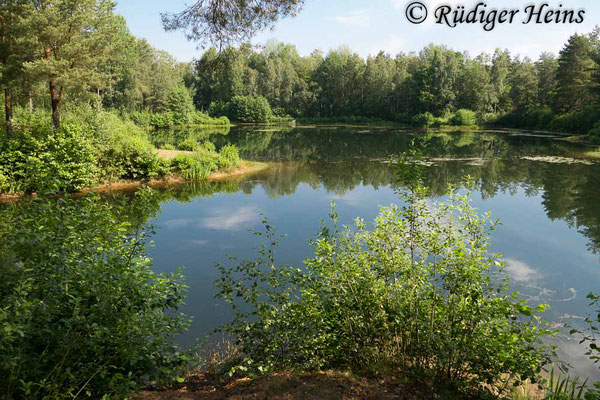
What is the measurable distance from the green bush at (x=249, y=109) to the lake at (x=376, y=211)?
4259 centimetres

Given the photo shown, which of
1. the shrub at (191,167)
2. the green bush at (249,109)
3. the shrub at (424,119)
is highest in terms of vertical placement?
the green bush at (249,109)

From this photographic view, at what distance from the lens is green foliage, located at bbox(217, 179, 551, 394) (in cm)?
434

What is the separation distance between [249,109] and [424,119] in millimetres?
31906

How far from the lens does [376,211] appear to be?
1587cm

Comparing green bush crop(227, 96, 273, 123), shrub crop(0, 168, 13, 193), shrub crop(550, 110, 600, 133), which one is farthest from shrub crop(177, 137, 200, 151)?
green bush crop(227, 96, 273, 123)

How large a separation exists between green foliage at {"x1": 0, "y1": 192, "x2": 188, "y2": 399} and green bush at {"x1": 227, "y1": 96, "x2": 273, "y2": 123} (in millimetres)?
72227

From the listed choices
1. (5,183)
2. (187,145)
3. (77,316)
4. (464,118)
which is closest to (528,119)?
(464,118)

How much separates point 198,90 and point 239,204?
72356 mm

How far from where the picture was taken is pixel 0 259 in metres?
4.63

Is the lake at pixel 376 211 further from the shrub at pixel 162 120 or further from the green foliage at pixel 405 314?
the shrub at pixel 162 120

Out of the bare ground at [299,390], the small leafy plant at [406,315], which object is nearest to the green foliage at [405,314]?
the small leafy plant at [406,315]

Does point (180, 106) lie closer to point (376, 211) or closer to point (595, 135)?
point (595, 135)

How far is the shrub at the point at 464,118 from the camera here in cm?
6347

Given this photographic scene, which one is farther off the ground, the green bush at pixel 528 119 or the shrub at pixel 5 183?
the green bush at pixel 528 119
